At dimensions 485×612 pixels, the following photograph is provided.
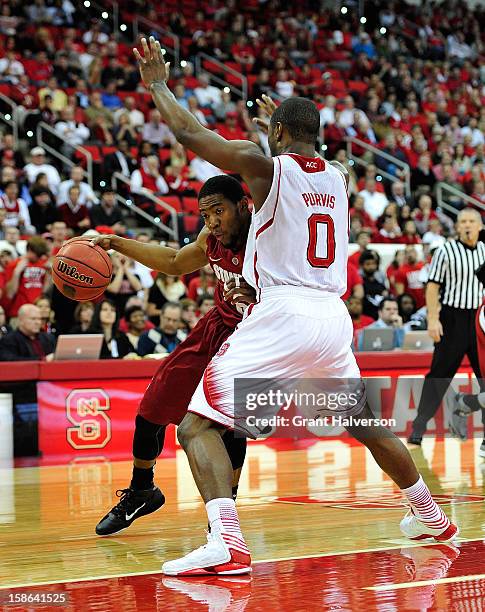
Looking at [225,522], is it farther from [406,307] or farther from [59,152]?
[59,152]

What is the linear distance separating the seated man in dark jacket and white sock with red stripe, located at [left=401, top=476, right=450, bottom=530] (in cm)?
581

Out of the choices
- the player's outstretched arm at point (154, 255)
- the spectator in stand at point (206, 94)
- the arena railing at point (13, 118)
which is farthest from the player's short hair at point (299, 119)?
the spectator in stand at point (206, 94)

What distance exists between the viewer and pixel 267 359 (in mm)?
4367

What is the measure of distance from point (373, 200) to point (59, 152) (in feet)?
15.8

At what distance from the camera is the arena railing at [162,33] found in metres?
19.1

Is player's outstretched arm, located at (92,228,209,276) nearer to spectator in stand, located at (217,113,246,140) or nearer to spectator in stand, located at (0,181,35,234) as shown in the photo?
spectator in stand, located at (0,181,35,234)

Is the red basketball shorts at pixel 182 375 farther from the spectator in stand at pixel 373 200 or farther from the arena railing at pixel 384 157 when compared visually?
the arena railing at pixel 384 157

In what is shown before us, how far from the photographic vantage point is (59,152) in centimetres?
1494

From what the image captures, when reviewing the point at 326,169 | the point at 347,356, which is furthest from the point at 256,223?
the point at 347,356

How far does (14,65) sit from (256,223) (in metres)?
12.1

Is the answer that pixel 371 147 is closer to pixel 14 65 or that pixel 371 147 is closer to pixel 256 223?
pixel 14 65

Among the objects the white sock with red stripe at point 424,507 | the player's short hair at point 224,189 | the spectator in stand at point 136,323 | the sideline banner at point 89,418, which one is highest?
the player's short hair at point 224,189

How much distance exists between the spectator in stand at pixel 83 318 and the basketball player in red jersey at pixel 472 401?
11.7ft

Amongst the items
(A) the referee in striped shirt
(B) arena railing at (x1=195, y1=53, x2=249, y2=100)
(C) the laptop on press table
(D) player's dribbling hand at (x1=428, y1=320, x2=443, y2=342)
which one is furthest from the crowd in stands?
(D) player's dribbling hand at (x1=428, y1=320, x2=443, y2=342)
